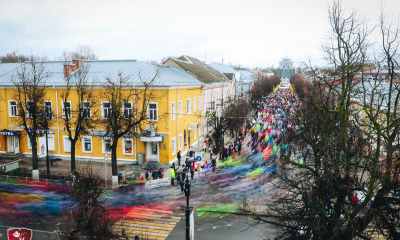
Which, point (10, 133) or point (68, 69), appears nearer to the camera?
point (10, 133)

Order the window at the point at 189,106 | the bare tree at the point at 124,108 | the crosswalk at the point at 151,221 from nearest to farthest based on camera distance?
the crosswalk at the point at 151,221 → the bare tree at the point at 124,108 → the window at the point at 189,106

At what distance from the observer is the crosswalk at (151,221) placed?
13.2 metres

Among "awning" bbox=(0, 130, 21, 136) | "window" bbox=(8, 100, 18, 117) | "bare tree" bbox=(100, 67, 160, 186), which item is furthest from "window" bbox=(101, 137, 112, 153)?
"window" bbox=(8, 100, 18, 117)

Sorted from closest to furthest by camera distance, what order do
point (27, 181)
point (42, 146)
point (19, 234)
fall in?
point (19, 234) < point (27, 181) < point (42, 146)

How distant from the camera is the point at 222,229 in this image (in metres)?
14.1

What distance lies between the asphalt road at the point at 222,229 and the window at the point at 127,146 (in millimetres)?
11498

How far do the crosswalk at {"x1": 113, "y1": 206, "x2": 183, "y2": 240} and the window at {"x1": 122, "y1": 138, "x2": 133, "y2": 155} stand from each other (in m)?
9.36

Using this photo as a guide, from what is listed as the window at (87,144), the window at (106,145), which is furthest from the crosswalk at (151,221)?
the window at (87,144)

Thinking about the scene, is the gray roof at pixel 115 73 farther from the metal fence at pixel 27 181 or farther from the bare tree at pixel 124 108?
the metal fence at pixel 27 181

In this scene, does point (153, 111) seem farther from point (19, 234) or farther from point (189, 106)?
point (19, 234)

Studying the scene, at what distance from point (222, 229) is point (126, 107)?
13.8 metres

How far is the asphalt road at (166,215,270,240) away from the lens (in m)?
13.3

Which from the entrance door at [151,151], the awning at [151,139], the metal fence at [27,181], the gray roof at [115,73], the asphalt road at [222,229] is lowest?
the asphalt road at [222,229]

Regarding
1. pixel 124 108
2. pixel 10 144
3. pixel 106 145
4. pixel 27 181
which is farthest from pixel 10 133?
pixel 124 108
